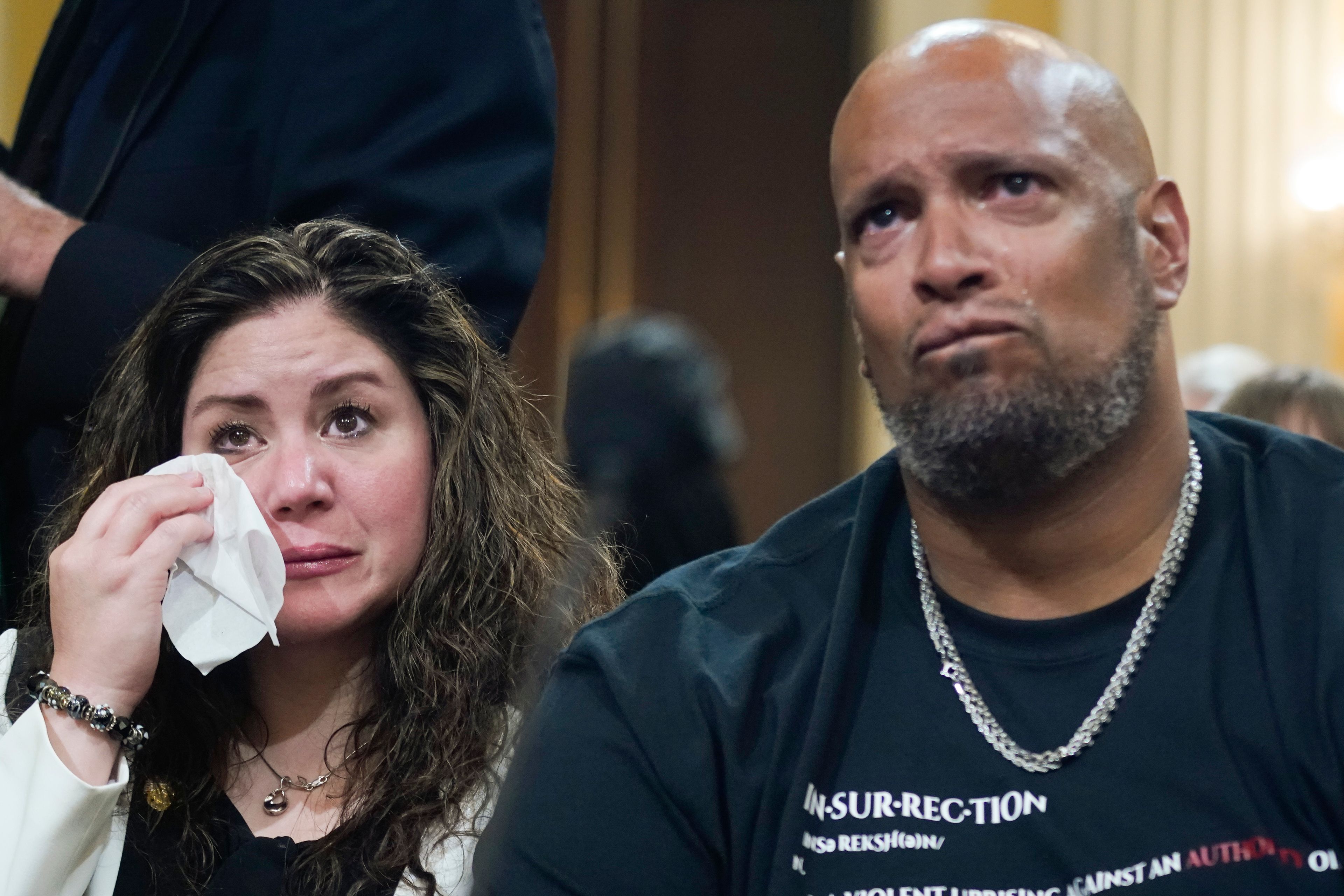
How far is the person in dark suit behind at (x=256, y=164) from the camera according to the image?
1689mm

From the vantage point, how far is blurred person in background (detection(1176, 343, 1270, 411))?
10.5 feet

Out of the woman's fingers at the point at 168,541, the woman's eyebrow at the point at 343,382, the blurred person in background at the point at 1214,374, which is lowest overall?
the blurred person in background at the point at 1214,374

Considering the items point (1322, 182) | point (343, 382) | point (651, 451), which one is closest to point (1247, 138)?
point (1322, 182)

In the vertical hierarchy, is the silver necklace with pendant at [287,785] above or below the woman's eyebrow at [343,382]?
below

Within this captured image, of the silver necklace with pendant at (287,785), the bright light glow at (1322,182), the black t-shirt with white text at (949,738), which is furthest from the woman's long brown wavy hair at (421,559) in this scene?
the bright light glow at (1322,182)

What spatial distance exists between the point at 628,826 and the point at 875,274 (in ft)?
1.59

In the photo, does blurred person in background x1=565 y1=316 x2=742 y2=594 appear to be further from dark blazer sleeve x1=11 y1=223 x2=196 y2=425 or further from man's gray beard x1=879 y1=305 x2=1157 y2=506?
man's gray beard x1=879 y1=305 x2=1157 y2=506

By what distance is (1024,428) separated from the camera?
1.20 metres

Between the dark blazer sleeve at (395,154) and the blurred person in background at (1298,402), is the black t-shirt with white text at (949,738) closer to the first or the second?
the dark blazer sleeve at (395,154)

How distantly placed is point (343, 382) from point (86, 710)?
396 millimetres

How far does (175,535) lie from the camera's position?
1.42 metres

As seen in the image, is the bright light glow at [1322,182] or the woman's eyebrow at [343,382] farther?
the bright light glow at [1322,182]

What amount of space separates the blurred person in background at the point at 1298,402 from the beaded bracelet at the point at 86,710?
61.4 inches

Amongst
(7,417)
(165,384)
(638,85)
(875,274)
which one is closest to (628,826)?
(875,274)
